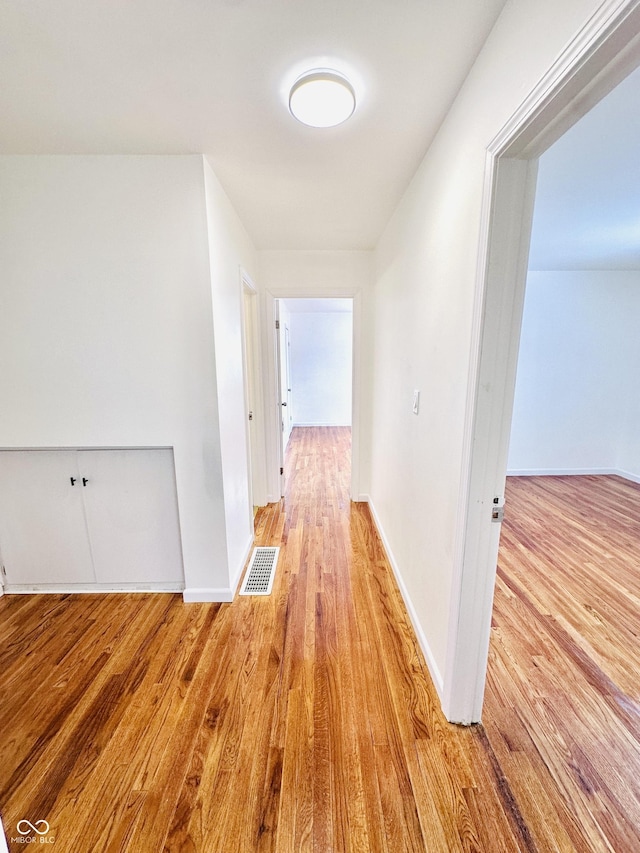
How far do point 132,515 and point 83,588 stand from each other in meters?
0.62

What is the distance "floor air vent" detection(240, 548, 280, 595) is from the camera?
2137mm

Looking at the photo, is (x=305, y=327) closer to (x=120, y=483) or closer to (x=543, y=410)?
(x=543, y=410)

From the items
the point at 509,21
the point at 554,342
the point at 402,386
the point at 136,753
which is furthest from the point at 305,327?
the point at 136,753

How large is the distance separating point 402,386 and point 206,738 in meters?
1.94

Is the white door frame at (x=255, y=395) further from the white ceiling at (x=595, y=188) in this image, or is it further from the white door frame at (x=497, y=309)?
the white ceiling at (x=595, y=188)

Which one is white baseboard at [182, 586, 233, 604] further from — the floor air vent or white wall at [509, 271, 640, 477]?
white wall at [509, 271, 640, 477]

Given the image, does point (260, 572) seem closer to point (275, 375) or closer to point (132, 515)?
point (132, 515)

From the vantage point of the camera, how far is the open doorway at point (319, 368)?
691 cm

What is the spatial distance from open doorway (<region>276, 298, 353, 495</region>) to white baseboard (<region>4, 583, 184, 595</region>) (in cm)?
467

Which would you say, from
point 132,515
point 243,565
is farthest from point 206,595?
point 132,515

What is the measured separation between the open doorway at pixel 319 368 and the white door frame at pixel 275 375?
3331 mm

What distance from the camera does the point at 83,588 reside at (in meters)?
2.10

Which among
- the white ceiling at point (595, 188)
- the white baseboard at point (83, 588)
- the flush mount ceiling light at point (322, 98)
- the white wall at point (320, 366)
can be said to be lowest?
the white baseboard at point (83, 588)

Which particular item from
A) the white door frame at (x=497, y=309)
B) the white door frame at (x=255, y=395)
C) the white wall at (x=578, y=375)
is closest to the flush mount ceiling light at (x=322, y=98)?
the white door frame at (x=497, y=309)
